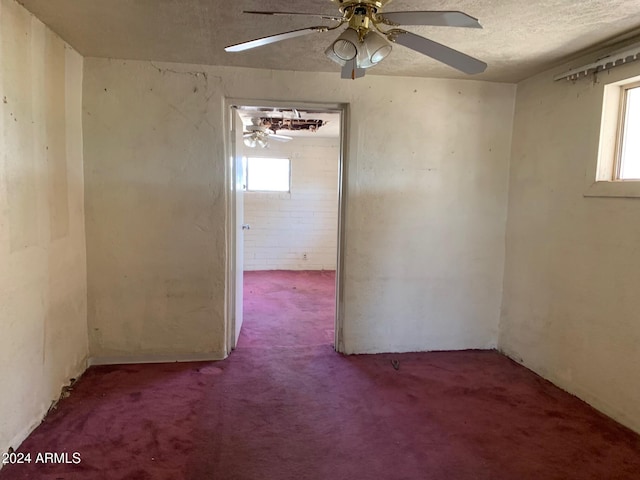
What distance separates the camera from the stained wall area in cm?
642

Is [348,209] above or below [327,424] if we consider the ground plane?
above

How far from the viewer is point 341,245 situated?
3.14 meters

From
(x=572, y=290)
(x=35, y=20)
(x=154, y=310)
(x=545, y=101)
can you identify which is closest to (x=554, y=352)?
(x=572, y=290)

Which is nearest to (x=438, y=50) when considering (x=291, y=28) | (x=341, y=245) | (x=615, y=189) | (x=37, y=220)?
(x=291, y=28)

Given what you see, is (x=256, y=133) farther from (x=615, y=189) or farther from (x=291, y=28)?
(x=615, y=189)

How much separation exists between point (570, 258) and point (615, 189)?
0.54 metres

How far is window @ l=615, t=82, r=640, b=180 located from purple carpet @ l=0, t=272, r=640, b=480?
151 centimetres

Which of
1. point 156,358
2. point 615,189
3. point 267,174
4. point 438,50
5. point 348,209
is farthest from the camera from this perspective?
point 267,174

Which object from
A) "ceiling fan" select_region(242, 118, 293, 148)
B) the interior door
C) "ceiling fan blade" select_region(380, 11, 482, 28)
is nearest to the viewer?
"ceiling fan blade" select_region(380, 11, 482, 28)

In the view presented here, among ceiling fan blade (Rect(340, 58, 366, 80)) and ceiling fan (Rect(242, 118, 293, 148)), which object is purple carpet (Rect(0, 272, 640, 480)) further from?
ceiling fan (Rect(242, 118, 293, 148))

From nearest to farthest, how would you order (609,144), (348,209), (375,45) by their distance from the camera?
(375,45) < (609,144) < (348,209)

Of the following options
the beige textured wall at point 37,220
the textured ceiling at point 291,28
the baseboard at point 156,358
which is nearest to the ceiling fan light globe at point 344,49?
the textured ceiling at point 291,28

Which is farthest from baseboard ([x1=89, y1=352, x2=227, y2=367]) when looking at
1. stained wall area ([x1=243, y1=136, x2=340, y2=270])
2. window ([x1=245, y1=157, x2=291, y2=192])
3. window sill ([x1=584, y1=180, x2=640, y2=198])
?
window ([x1=245, y1=157, x2=291, y2=192])

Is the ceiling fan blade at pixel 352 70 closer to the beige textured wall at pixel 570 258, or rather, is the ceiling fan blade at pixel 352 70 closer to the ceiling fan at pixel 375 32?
the ceiling fan at pixel 375 32
